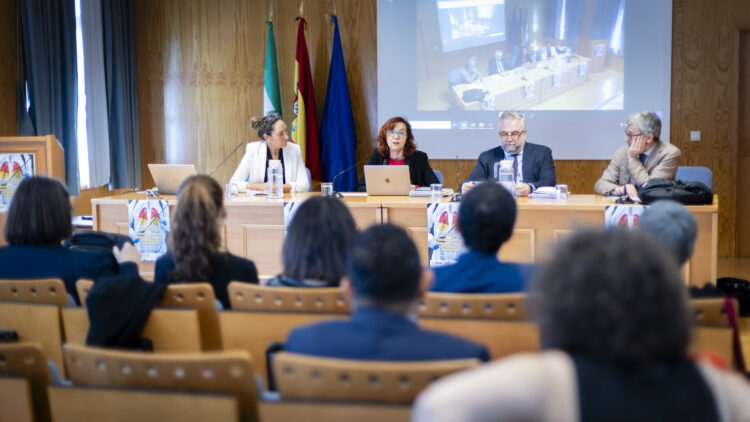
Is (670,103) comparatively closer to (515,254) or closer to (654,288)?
(515,254)

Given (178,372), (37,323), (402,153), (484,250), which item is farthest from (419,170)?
(178,372)

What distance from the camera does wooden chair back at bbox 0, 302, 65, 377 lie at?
6.65 feet

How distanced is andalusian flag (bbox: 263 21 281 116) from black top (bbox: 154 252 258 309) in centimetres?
444

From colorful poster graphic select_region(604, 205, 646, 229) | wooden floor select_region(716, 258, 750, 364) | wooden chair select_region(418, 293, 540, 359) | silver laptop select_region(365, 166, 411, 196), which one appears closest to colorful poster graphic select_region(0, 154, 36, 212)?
silver laptop select_region(365, 166, 411, 196)

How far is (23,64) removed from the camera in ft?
18.8

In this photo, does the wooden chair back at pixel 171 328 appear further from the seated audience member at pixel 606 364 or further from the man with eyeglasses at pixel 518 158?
the man with eyeglasses at pixel 518 158

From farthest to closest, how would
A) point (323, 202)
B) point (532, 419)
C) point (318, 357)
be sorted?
1. point (323, 202)
2. point (318, 357)
3. point (532, 419)

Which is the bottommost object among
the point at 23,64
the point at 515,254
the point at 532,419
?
the point at 515,254

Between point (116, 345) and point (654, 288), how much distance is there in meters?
1.51

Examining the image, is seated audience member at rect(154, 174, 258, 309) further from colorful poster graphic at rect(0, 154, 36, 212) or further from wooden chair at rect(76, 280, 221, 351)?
colorful poster graphic at rect(0, 154, 36, 212)

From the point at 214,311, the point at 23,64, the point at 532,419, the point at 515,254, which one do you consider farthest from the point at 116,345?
the point at 23,64

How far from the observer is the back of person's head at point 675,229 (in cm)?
197

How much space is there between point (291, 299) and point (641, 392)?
3.95ft

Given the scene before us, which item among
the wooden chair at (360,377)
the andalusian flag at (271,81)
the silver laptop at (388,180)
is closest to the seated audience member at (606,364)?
the wooden chair at (360,377)
